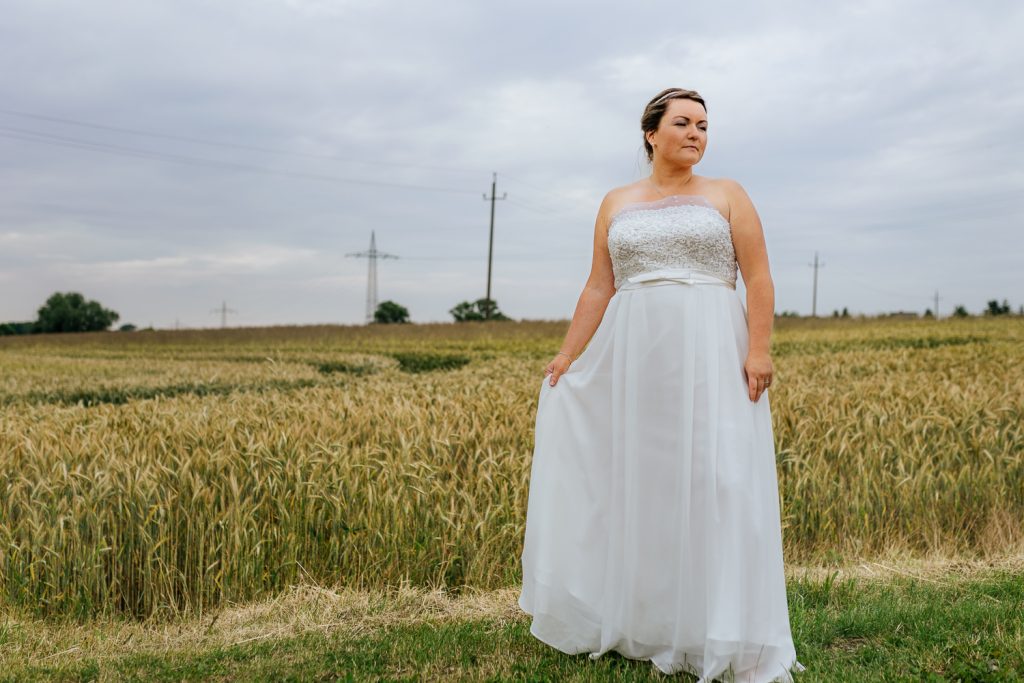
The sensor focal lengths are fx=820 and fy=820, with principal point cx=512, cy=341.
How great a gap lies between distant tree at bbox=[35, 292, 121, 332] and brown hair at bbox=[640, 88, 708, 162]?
72814mm

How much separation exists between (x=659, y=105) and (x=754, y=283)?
34.4 inches

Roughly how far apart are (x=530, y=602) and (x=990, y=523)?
4.24 m

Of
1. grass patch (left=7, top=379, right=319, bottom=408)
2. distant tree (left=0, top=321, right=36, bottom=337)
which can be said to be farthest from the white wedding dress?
distant tree (left=0, top=321, right=36, bottom=337)

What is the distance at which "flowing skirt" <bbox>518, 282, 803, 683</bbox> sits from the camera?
10.8 feet

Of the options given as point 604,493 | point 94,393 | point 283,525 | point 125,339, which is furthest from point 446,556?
point 125,339

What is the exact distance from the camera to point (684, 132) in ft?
11.3

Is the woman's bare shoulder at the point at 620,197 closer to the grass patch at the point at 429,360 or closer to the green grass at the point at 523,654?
the green grass at the point at 523,654

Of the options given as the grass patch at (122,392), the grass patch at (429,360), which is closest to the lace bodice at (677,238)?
the grass patch at (122,392)

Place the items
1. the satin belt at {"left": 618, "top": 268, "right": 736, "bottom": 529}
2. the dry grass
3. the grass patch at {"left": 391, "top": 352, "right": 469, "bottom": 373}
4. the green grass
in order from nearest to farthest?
the satin belt at {"left": 618, "top": 268, "right": 736, "bottom": 529} → the green grass → the dry grass → the grass patch at {"left": 391, "top": 352, "right": 469, "bottom": 373}

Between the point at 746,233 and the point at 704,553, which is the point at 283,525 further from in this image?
the point at 746,233

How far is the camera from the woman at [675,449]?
10.8 ft

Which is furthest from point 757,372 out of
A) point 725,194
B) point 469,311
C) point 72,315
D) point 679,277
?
point 72,315

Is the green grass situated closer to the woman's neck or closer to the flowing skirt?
the flowing skirt

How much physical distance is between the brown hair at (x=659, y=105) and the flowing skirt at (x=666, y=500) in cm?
74
